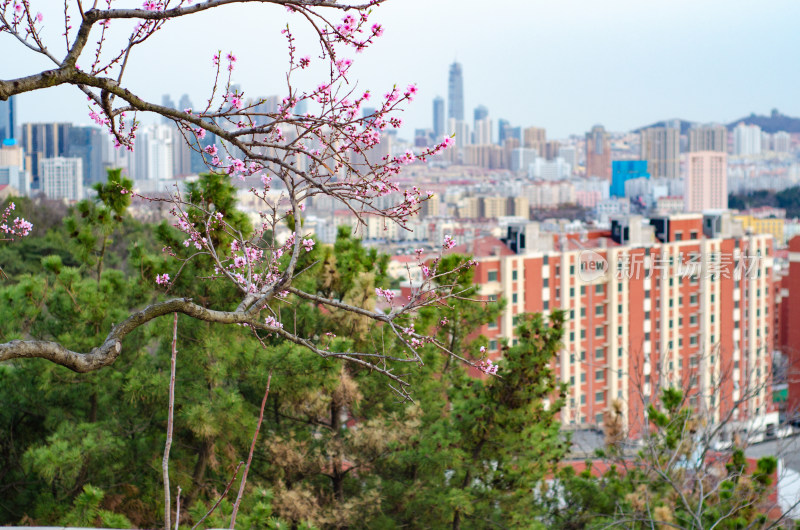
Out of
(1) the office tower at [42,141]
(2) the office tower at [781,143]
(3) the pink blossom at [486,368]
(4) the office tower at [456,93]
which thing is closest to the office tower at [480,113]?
(4) the office tower at [456,93]

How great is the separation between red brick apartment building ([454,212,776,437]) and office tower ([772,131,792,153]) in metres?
104

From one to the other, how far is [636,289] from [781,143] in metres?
108

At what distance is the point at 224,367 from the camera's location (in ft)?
12.0

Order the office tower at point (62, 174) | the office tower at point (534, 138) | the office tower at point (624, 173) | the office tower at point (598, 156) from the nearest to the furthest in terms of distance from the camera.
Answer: the office tower at point (62, 174)
the office tower at point (624, 173)
the office tower at point (598, 156)
the office tower at point (534, 138)

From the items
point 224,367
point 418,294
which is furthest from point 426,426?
point 418,294

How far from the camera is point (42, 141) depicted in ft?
170

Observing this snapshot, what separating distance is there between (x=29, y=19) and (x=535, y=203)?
276 ft

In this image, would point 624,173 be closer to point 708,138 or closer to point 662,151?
point 662,151

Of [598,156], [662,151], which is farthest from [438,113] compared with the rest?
[662,151]

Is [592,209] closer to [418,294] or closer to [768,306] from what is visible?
[768,306]

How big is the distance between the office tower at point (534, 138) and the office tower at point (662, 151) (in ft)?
42.0

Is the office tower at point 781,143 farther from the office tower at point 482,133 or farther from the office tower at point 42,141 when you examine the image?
the office tower at point 42,141

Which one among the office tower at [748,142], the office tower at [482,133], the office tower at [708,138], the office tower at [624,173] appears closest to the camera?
the office tower at [624,173]

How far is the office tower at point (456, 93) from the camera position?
13550cm
